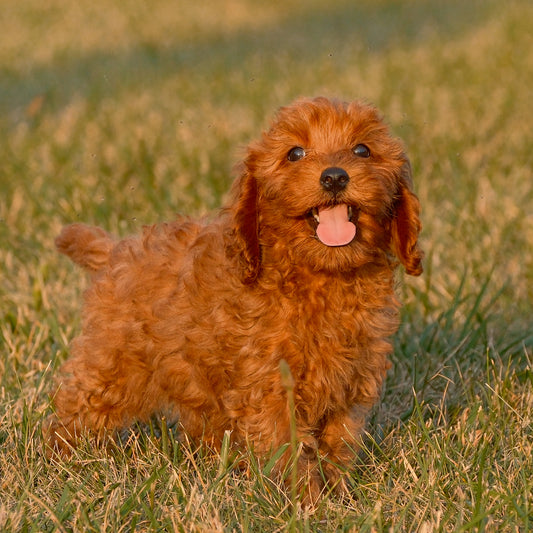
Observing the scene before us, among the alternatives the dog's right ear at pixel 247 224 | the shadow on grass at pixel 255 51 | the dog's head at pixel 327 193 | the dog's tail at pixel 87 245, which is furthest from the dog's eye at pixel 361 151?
the shadow on grass at pixel 255 51

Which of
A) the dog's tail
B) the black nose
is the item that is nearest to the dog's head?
the black nose

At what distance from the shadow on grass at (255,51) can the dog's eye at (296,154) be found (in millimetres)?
6977

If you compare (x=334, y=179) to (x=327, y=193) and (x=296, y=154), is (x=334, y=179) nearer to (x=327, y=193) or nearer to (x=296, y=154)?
(x=327, y=193)

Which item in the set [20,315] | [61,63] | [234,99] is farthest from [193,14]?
[20,315]

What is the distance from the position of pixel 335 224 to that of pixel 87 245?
1.33 m

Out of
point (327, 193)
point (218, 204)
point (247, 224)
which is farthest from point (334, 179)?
point (218, 204)

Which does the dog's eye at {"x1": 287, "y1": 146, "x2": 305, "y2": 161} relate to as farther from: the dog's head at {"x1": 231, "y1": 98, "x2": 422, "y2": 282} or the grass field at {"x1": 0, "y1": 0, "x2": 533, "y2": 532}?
the grass field at {"x1": 0, "y1": 0, "x2": 533, "y2": 532}

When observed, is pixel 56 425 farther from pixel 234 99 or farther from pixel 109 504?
pixel 234 99

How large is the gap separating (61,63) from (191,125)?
199 inches

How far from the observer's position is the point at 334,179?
10.6 ft

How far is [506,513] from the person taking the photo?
3227 mm

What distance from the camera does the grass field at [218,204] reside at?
3.34 m

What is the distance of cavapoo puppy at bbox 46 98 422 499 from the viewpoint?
3.39 metres

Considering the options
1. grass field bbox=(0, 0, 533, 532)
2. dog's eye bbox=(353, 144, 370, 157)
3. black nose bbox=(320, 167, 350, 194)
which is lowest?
grass field bbox=(0, 0, 533, 532)
